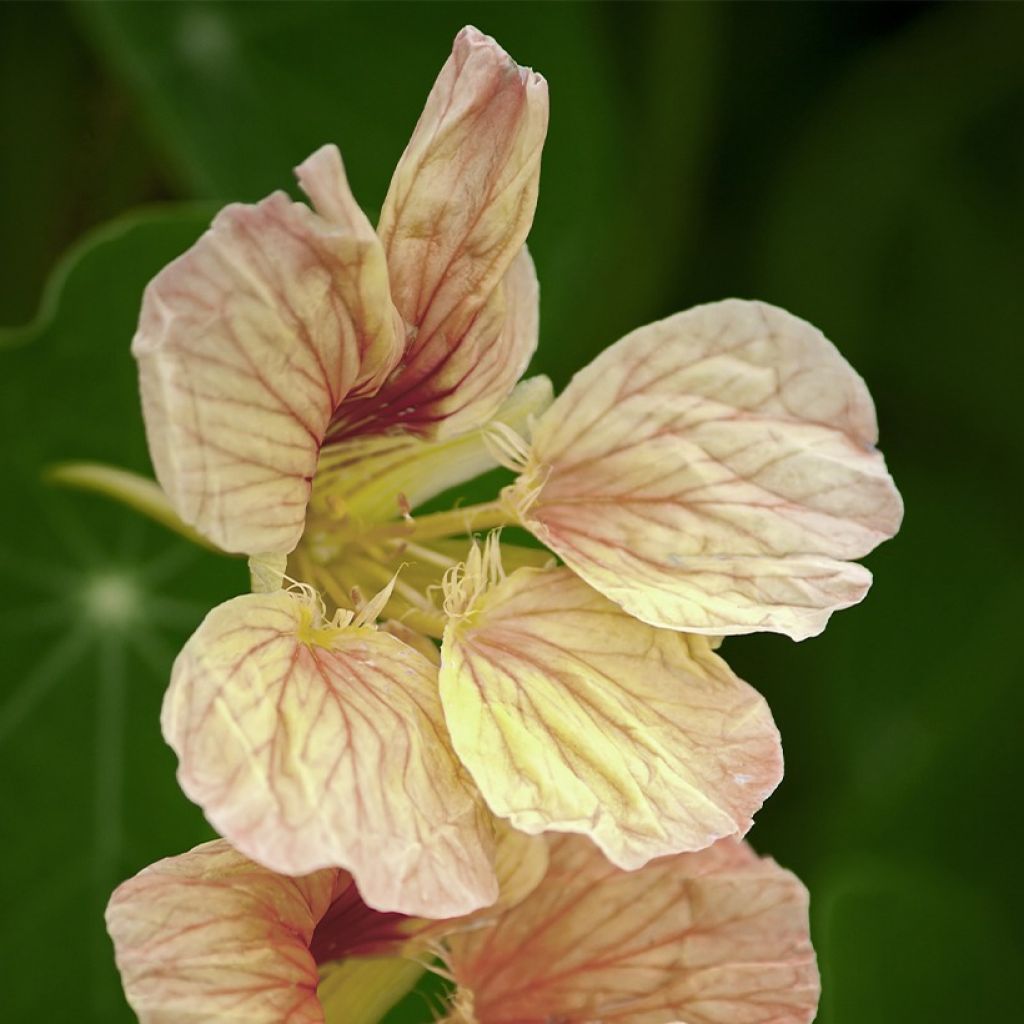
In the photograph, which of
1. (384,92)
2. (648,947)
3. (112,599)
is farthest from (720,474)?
(384,92)

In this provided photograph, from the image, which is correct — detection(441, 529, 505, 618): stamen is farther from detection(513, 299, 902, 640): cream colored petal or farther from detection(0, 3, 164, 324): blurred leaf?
detection(0, 3, 164, 324): blurred leaf

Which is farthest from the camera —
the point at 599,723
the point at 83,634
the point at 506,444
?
the point at 83,634

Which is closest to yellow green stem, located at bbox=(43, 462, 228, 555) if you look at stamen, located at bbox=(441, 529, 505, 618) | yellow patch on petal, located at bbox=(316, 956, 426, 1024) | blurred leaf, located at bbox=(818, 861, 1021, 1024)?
stamen, located at bbox=(441, 529, 505, 618)

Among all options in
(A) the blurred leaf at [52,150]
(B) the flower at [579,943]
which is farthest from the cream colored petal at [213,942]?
(A) the blurred leaf at [52,150]

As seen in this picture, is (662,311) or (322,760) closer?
(322,760)

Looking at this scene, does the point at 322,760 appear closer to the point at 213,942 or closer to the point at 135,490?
the point at 213,942

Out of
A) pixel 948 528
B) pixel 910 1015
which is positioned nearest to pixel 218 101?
pixel 948 528

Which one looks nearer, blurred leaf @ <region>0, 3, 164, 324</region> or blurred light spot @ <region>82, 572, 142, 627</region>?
blurred light spot @ <region>82, 572, 142, 627</region>
